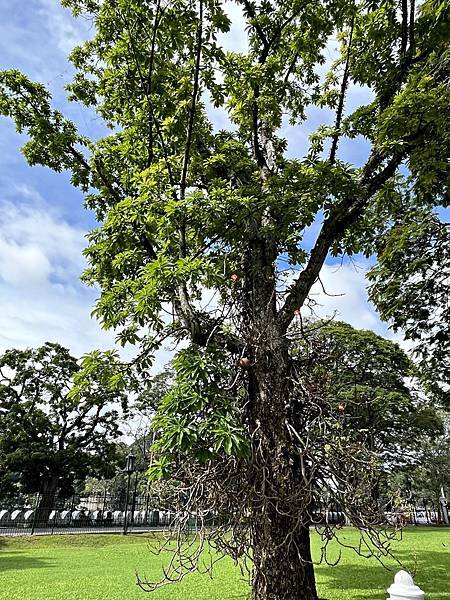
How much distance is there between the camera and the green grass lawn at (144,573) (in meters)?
5.76

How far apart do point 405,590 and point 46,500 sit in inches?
812

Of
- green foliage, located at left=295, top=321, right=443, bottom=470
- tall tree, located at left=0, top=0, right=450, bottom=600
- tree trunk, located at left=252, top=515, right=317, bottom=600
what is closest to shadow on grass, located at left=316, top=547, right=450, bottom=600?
tree trunk, located at left=252, top=515, right=317, bottom=600

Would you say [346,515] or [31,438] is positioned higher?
[31,438]

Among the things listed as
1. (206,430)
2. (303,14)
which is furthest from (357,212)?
(206,430)

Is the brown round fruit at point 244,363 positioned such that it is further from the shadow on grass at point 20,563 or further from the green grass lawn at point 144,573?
the shadow on grass at point 20,563

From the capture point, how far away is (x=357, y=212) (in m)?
4.69

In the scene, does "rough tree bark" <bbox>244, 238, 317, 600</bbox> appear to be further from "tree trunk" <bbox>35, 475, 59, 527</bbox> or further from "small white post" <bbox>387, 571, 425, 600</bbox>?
"tree trunk" <bbox>35, 475, 59, 527</bbox>

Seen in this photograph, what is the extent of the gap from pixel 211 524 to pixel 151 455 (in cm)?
85

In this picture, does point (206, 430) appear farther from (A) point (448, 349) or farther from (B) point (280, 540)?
(A) point (448, 349)

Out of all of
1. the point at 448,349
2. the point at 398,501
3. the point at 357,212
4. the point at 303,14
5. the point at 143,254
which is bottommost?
the point at 398,501

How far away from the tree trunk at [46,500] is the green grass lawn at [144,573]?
6.06 m

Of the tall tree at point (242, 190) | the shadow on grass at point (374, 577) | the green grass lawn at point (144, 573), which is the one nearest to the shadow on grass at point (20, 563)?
the green grass lawn at point (144, 573)

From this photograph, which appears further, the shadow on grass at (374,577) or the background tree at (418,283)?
the background tree at (418,283)

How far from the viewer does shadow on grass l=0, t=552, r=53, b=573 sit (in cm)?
880
